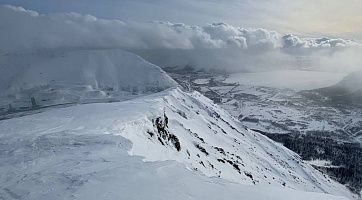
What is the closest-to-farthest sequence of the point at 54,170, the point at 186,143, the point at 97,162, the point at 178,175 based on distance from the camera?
the point at 178,175, the point at 54,170, the point at 97,162, the point at 186,143

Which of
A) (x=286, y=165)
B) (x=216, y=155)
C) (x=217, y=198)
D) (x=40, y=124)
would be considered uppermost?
(x=217, y=198)

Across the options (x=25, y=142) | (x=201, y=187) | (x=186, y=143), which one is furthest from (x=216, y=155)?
(x=201, y=187)

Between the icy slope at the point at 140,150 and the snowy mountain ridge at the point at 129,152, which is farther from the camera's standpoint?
the icy slope at the point at 140,150

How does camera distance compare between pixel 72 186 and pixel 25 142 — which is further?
pixel 25 142

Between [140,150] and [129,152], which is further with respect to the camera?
[140,150]

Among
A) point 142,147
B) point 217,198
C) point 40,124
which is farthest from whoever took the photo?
point 40,124

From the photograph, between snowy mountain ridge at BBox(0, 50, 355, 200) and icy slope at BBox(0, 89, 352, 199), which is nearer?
snowy mountain ridge at BBox(0, 50, 355, 200)

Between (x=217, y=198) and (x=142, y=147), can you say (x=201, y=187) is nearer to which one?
(x=217, y=198)

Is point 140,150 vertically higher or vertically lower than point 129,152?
lower
